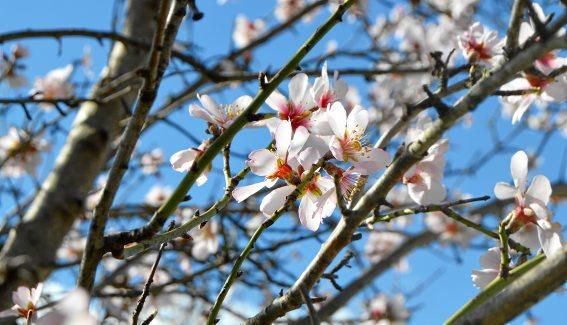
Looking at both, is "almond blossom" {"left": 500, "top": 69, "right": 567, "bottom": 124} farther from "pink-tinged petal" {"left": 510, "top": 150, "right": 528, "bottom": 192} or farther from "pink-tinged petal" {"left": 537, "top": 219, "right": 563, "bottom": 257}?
"pink-tinged petal" {"left": 537, "top": 219, "right": 563, "bottom": 257}

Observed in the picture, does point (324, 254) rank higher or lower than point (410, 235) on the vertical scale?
lower

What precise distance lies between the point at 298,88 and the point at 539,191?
48 centimetres

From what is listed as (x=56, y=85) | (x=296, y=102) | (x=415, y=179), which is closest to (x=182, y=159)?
(x=296, y=102)

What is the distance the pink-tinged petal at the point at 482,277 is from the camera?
3.72ft

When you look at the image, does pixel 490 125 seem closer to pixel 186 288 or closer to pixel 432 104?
pixel 186 288

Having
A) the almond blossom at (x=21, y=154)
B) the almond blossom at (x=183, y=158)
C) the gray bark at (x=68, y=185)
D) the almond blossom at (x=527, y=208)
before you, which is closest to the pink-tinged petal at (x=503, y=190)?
the almond blossom at (x=527, y=208)

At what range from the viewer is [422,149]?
79cm

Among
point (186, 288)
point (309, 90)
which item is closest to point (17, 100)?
point (309, 90)

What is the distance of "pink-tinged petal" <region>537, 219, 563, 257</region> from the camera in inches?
40.2

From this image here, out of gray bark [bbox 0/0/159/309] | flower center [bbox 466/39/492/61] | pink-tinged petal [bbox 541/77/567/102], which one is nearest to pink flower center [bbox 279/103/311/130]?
pink-tinged petal [bbox 541/77/567/102]

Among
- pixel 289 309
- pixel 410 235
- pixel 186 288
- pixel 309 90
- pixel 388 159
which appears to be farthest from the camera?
pixel 410 235

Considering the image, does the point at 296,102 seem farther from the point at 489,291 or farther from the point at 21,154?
the point at 21,154

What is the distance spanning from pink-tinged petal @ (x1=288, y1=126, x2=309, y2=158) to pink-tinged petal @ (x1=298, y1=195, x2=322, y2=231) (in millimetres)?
135

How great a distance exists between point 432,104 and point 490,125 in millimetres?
3185
